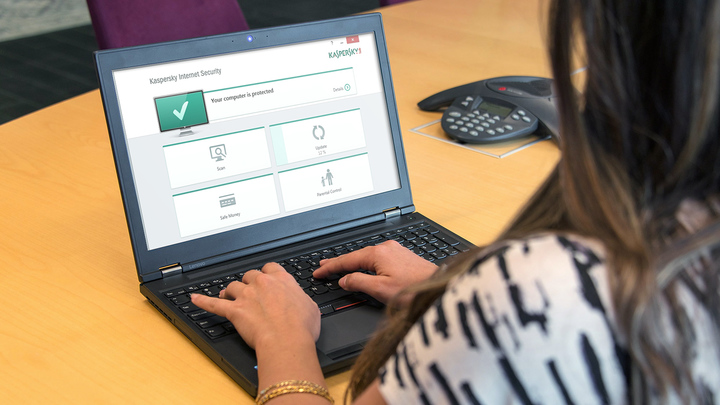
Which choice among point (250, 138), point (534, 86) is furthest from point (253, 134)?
point (534, 86)

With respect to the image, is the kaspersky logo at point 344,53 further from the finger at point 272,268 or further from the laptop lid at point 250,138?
the finger at point 272,268

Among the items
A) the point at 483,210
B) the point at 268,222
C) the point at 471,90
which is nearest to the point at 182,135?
the point at 268,222

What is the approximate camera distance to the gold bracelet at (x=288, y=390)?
62 centimetres

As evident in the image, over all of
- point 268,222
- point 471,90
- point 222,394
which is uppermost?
point 471,90

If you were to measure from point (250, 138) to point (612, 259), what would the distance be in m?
0.58

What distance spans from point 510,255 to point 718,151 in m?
0.13

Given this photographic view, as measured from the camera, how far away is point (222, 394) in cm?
67

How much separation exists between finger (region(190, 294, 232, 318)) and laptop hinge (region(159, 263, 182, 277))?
0.09 metres

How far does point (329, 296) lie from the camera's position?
0.79m

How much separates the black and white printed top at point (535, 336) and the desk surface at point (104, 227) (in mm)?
146

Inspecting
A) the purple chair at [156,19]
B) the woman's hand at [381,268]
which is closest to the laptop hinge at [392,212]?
the woman's hand at [381,268]

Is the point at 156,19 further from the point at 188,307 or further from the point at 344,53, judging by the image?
the point at 188,307

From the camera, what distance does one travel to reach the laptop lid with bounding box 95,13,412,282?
0.82m

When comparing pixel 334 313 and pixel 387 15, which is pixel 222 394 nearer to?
pixel 334 313
